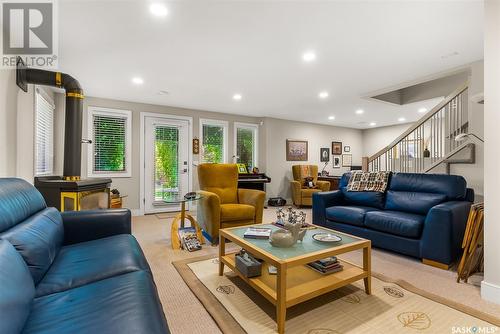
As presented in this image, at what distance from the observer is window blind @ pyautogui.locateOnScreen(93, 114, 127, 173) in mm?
4543

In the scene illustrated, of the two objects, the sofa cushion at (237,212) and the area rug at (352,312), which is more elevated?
the sofa cushion at (237,212)

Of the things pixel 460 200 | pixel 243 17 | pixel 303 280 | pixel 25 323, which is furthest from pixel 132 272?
pixel 460 200

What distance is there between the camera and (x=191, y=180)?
211 inches

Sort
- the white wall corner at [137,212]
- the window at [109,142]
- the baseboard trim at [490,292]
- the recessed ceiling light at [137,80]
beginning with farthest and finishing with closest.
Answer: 1. the white wall corner at [137,212]
2. the window at [109,142]
3. the recessed ceiling light at [137,80]
4. the baseboard trim at [490,292]

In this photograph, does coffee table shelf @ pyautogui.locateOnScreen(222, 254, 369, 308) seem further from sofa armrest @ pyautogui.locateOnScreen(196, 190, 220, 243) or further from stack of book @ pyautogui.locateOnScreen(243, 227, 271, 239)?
sofa armrest @ pyautogui.locateOnScreen(196, 190, 220, 243)

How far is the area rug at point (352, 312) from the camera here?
1.50 meters

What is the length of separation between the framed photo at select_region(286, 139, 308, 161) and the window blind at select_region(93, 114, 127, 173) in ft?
12.8

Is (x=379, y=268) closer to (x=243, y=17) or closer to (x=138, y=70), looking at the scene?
(x=243, y=17)

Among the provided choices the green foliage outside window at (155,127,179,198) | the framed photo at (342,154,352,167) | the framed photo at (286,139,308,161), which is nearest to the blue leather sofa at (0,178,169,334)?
the green foliage outside window at (155,127,179,198)

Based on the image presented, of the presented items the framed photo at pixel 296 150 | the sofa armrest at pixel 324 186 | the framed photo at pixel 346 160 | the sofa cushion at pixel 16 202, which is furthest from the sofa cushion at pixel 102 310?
the framed photo at pixel 346 160

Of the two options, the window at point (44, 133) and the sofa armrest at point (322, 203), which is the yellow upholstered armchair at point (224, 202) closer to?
the sofa armrest at point (322, 203)

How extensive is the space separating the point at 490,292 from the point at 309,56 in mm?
2691

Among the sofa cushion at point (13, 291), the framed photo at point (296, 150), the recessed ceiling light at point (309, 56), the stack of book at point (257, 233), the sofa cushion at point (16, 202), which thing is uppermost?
the recessed ceiling light at point (309, 56)

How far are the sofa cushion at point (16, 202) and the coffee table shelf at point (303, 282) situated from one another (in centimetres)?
144
